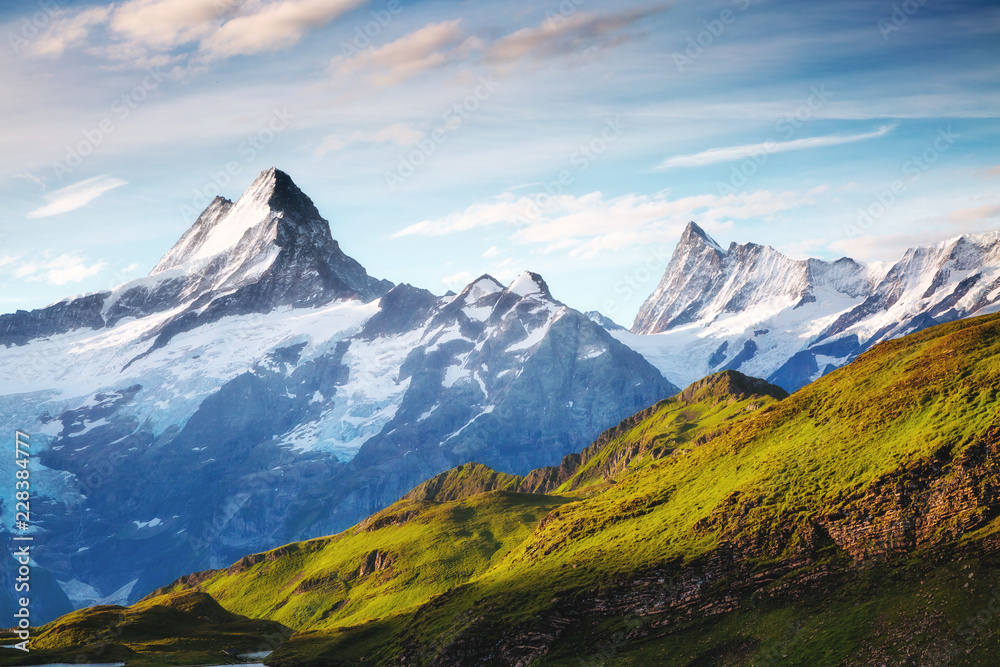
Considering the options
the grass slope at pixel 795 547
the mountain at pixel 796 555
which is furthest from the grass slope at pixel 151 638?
the mountain at pixel 796 555

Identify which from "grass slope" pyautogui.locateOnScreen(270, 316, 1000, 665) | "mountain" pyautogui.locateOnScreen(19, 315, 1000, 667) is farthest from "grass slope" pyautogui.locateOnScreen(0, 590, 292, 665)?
"mountain" pyautogui.locateOnScreen(19, 315, 1000, 667)

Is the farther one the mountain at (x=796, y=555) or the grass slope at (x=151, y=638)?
the grass slope at (x=151, y=638)

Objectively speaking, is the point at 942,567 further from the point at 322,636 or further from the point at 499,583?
the point at 322,636

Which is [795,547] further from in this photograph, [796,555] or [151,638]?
[151,638]

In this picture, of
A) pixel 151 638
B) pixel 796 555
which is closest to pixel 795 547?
pixel 796 555

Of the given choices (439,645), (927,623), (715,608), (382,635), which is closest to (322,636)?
(382,635)

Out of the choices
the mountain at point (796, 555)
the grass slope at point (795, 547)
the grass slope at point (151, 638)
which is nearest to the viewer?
the mountain at point (796, 555)

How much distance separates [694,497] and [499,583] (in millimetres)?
25335

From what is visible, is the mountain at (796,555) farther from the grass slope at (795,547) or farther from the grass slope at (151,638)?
the grass slope at (151,638)

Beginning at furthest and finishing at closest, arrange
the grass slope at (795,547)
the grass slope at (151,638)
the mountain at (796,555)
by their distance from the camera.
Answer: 1. the grass slope at (151,638)
2. the grass slope at (795,547)
3. the mountain at (796,555)

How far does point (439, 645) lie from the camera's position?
3740 inches

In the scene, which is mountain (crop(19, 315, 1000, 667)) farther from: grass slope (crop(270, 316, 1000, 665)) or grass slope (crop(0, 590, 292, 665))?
grass slope (crop(0, 590, 292, 665))

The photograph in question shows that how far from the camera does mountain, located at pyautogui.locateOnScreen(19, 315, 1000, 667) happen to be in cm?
7112

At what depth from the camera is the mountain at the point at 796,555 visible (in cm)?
7112
